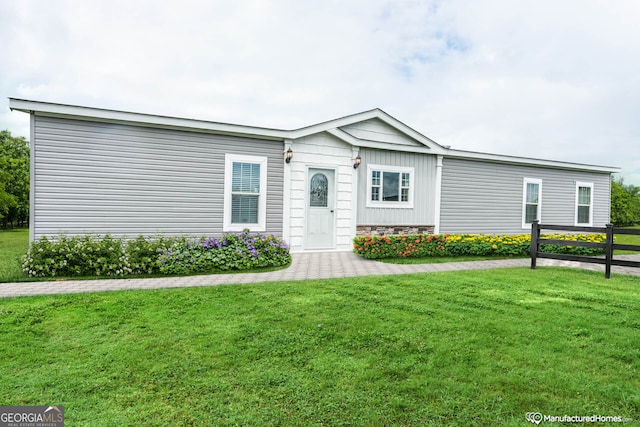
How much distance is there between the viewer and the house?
7.42 m

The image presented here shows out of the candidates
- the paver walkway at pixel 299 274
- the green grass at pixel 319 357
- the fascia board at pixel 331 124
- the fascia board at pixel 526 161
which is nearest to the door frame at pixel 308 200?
the paver walkway at pixel 299 274

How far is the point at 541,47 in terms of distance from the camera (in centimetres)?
1217

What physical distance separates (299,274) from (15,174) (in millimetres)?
24174

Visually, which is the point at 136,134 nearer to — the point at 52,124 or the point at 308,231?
the point at 52,124

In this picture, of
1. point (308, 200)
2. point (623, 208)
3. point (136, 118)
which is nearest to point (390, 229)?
point (308, 200)

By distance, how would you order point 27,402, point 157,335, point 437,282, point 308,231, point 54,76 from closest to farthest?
point 27,402 → point 157,335 → point 437,282 → point 308,231 → point 54,76

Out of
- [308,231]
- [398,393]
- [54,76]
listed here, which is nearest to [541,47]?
[308,231]

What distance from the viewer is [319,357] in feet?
9.63

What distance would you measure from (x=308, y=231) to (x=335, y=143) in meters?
→ 2.59

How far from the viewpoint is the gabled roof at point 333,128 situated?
7.23m

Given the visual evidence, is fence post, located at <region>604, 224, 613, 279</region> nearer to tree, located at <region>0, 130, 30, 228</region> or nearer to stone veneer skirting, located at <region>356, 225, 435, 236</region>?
stone veneer skirting, located at <region>356, 225, 435, 236</region>

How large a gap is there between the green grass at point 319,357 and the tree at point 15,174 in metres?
20.8

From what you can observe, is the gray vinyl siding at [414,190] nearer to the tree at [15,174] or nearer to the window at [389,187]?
the window at [389,187]

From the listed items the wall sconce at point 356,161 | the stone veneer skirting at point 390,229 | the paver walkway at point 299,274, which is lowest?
the paver walkway at point 299,274
